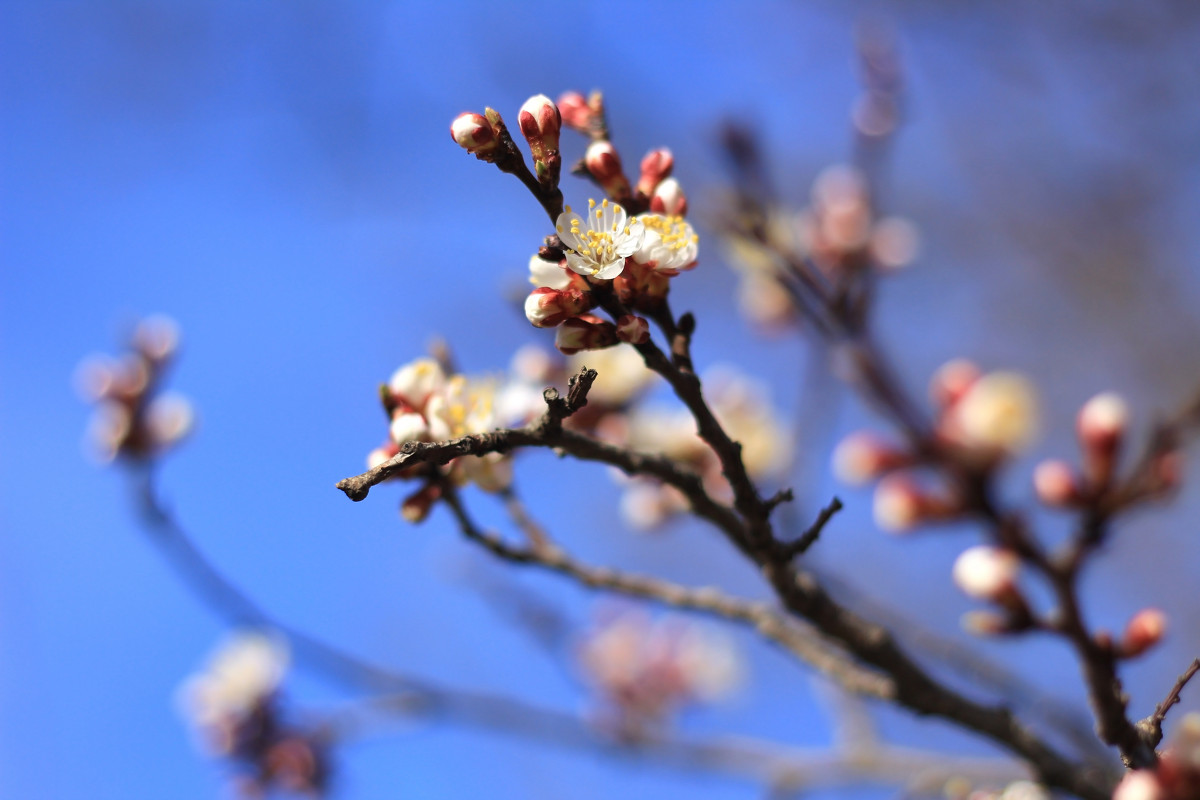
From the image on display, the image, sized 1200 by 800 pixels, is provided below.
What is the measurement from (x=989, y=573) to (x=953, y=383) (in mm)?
774

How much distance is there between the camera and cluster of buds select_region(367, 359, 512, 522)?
4.18 feet

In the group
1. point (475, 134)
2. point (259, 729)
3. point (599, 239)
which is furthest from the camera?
point (259, 729)

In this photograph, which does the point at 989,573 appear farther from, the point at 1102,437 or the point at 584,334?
the point at 584,334

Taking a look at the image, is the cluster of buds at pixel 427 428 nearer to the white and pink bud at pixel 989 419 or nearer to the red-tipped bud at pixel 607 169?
the red-tipped bud at pixel 607 169

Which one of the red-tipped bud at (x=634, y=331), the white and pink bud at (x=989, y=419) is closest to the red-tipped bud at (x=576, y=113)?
the red-tipped bud at (x=634, y=331)

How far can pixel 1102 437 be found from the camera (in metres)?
1.66

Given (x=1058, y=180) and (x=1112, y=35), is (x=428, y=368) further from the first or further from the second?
(x=1058, y=180)

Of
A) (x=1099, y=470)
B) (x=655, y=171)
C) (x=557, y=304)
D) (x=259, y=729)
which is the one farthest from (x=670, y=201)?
(x=259, y=729)

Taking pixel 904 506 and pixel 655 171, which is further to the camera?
pixel 904 506

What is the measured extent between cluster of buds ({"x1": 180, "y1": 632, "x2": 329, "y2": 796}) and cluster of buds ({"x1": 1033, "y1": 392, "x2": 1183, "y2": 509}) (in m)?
2.81

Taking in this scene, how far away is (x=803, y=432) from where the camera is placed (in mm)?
2643

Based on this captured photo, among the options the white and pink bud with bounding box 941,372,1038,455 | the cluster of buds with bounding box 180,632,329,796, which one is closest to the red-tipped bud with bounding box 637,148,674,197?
the white and pink bud with bounding box 941,372,1038,455

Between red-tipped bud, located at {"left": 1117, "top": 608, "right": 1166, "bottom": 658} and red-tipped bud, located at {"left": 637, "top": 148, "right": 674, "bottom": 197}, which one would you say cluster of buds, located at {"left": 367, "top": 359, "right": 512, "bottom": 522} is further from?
red-tipped bud, located at {"left": 1117, "top": 608, "right": 1166, "bottom": 658}

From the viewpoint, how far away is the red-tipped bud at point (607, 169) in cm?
122
